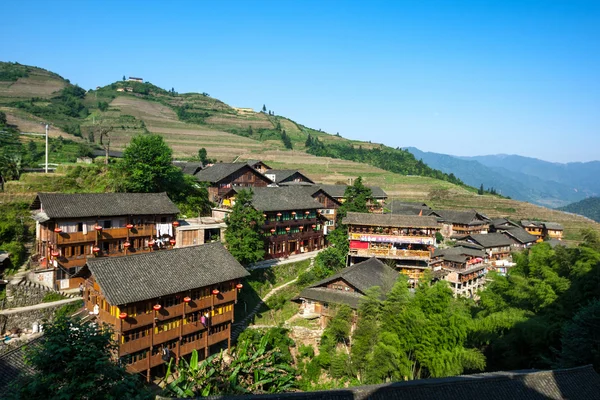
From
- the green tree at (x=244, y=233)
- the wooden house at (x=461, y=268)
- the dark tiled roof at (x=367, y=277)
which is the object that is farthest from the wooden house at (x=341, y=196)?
the green tree at (x=244, y=233)

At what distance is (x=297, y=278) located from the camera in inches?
1428

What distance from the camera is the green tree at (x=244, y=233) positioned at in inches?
1262

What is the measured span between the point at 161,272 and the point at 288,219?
1822 centimetres

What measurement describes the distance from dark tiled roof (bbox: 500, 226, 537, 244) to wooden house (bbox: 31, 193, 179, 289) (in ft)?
176

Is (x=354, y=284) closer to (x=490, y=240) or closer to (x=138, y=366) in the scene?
(x=138, y=366)

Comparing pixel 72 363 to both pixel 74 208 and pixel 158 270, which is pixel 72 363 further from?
pixel 74 208

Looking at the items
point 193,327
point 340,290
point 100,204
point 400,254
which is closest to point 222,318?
point 193,327

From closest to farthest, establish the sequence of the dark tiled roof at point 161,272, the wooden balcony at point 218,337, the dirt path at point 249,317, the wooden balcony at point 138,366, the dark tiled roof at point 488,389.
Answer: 1. the dark tiled roof at point 488,389
2. the wooden balcony at point 138,366
3. the dark tiled roof at point 161,272
4. the wooden balcony at point 218,337
5. the dirt path at point 249,317

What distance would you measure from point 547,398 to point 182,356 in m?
18.3

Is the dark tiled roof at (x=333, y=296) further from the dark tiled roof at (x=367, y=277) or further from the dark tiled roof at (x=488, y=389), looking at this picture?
the dark tiled roof at (x=488, y=389)

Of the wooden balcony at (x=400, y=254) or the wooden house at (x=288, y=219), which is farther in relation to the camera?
the wooden balcony at (x=400, y=254)

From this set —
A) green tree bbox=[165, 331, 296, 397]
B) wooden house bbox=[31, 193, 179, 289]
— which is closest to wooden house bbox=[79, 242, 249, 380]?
green tree bbox=[165, 331, 296, 397]

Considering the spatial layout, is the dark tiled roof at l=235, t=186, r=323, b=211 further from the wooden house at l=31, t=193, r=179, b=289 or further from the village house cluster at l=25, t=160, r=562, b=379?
the wooden house at l=31, t=193, r=179, b=289

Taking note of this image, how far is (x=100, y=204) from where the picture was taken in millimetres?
28688
